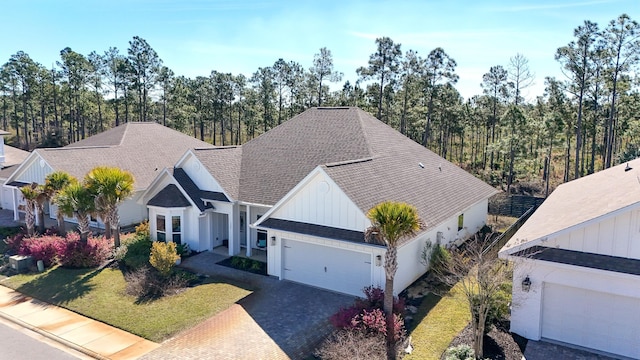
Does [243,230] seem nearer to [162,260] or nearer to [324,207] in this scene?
[162,260]

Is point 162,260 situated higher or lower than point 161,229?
lower

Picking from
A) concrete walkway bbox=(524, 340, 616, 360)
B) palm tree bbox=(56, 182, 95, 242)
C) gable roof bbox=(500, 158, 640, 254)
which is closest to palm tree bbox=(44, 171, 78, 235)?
palm tree bbox=(56, 182, 95, 242)

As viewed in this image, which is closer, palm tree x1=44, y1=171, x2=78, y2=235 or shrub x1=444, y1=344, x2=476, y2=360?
shrub x1=444, y1=344, x2=476, y2=360

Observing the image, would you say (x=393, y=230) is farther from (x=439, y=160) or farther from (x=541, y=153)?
(x=541, y=153)

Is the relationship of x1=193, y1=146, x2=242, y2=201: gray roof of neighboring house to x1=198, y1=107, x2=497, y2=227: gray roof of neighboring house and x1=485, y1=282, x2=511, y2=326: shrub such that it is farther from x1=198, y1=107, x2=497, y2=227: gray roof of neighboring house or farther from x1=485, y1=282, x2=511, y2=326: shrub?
x1=485, y1=282, x2=511, y2=326: shrub

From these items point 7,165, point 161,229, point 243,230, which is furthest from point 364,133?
point 7,165
